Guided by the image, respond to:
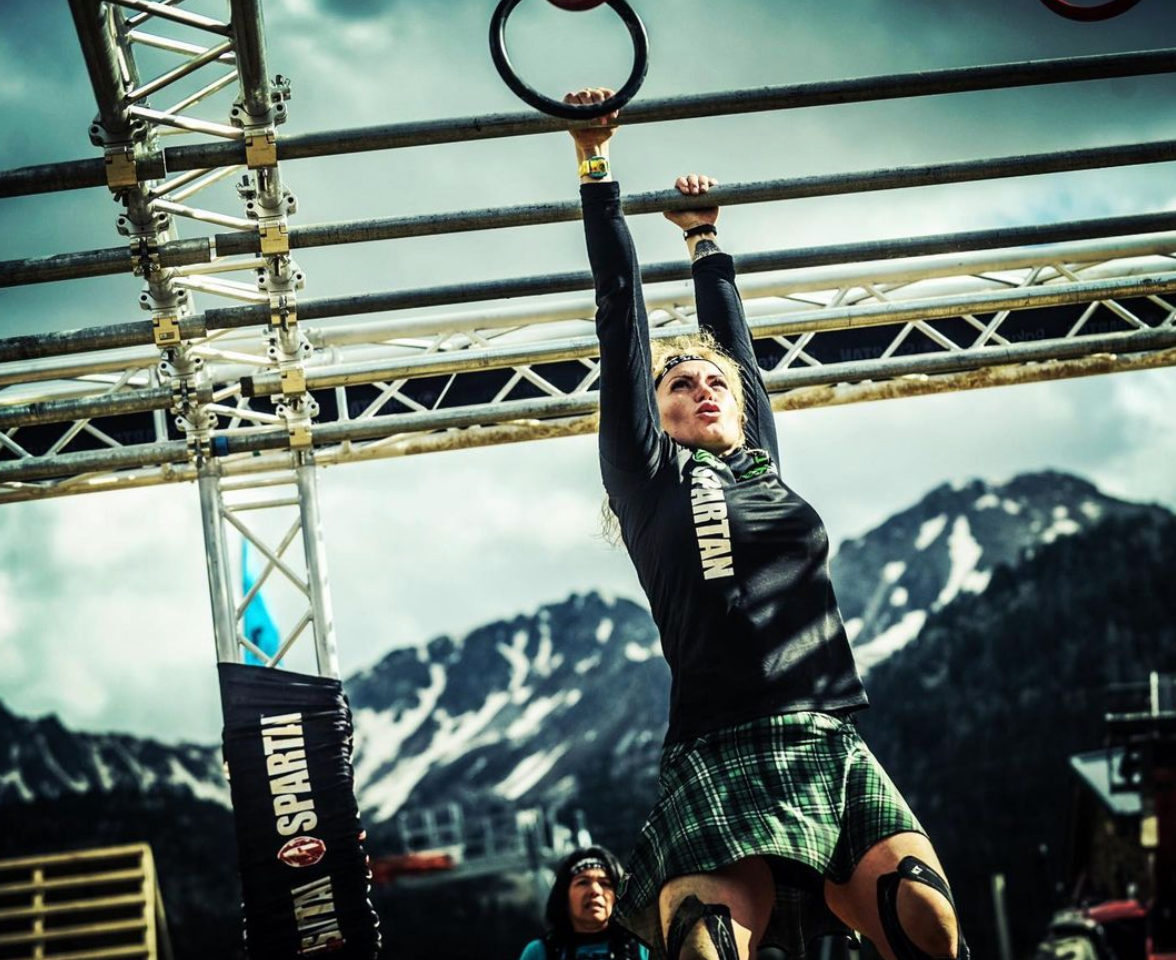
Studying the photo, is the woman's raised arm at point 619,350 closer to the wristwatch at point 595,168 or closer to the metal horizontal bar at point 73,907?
the wristwatch at point 595,168

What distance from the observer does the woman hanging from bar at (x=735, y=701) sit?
7.40 ft

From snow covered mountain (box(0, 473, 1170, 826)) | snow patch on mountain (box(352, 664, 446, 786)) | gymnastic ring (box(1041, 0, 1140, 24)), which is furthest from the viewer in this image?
snow patch on mountain (box(352, 664, 446, 786))

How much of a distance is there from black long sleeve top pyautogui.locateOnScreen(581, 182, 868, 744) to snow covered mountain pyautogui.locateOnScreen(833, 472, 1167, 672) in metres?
15.1

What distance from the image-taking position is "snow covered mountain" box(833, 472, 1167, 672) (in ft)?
57.5

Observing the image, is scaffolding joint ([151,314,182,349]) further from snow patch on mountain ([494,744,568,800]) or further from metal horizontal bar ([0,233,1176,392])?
snow patch on mountain ([494,744,568,800])

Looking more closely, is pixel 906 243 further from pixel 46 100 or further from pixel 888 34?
pixel 46 100

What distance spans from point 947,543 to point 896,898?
16.4 m

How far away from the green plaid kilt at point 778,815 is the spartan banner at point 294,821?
343 cm

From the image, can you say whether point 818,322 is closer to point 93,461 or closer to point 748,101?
point 748,101

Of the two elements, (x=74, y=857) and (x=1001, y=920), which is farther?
(x=1001, y=920)

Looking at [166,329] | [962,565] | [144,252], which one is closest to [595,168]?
[144,252]

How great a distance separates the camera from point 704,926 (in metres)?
2.20

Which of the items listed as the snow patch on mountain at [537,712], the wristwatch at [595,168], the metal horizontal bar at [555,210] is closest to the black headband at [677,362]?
the wristwatch at [595,168]

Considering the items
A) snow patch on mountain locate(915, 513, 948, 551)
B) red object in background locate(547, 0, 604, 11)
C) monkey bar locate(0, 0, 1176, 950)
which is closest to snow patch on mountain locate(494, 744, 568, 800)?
snow patch on mountain locate(915, 513, 948, 551)
